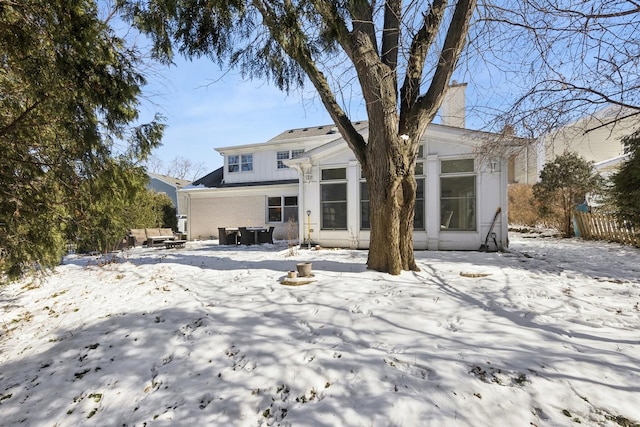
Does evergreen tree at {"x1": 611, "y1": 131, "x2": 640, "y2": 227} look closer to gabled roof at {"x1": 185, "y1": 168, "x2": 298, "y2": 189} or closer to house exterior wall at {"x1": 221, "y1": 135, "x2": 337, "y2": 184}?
house exterior wall at {"x1": 221, "y1": 135, "x2": 337, "y2": 184}

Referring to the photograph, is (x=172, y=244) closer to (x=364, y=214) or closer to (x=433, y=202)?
(x=364, y=214)

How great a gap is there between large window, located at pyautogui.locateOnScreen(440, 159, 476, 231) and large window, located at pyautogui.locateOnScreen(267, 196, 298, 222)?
7362mm

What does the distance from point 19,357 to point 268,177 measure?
13.2 meters

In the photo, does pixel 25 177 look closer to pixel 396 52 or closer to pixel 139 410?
pixel 139 410

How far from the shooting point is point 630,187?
9.26 metres

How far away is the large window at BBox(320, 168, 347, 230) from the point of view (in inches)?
431

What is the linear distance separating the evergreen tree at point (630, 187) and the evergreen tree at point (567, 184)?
11.7 ft

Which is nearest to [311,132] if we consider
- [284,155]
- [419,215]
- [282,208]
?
[284,155]

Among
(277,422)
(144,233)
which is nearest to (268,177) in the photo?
(144,233)

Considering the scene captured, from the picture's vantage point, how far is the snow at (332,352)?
2404mm

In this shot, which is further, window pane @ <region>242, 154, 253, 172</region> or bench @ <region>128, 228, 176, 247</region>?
window pane @ <region>242, 154, 253, 172</region>

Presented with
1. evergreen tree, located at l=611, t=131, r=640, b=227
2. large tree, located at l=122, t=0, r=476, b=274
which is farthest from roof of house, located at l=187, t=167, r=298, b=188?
evergreen tree, located at l=611, t=131, r=640, b=227

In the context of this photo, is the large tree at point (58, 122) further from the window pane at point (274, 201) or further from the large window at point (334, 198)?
the window pane at point (274, 201)

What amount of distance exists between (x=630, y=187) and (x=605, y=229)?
286 cm
